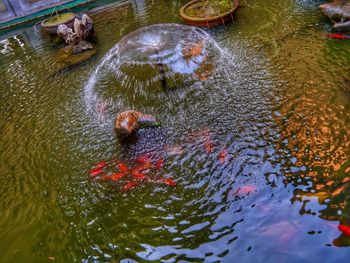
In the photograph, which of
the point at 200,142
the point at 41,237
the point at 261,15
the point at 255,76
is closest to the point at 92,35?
the point at 261,15

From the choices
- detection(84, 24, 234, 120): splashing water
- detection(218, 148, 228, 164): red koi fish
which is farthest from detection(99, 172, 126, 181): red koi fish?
detection(84, 24, 234, 120): splashing water

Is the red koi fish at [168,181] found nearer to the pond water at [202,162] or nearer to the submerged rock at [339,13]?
Answer: the pond water at [202,162]

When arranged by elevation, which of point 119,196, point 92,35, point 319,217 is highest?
point 92,35

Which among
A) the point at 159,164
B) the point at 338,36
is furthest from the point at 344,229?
the point at 338,36

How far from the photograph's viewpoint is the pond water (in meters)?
3.92

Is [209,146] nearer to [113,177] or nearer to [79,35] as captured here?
[113,177]

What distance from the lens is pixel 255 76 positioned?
6.83m

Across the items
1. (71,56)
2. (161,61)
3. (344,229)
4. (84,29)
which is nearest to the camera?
(344,229)

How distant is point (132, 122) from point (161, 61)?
1.90m

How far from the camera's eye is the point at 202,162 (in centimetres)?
500

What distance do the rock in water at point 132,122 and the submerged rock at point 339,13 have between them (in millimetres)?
5603

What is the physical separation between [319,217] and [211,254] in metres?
1.46

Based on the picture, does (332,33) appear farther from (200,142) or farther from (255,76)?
(200,142)

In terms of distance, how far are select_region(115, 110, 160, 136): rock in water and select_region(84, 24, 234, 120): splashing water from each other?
1.23 metres
